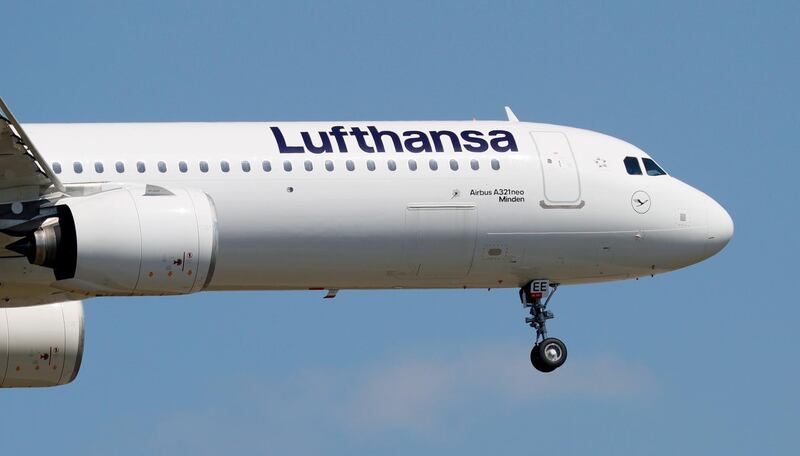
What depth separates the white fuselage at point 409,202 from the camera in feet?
151

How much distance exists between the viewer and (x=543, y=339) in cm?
4969

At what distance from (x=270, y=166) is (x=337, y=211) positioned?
1.64m

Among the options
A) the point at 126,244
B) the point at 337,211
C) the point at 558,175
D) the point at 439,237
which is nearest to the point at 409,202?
the point at 439,237

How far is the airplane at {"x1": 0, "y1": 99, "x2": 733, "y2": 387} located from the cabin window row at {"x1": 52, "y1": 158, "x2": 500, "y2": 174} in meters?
0.04

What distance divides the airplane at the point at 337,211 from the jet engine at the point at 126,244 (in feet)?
0.14

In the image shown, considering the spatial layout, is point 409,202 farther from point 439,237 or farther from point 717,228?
point 717,228

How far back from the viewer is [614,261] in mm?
48938

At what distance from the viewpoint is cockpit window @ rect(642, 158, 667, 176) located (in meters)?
49.9

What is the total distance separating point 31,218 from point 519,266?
435 inches

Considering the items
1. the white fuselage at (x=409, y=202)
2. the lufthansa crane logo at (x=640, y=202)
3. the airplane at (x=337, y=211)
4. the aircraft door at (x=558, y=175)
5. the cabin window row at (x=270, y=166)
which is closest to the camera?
the airplane at (x=337, y=211)

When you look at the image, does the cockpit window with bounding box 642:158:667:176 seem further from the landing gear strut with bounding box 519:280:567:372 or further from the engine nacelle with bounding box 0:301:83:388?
the engine nacelle with bounding box 0:301:83:388

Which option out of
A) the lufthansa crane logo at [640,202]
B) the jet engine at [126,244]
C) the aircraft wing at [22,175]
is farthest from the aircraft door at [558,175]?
the aircraft wing at [22,175]

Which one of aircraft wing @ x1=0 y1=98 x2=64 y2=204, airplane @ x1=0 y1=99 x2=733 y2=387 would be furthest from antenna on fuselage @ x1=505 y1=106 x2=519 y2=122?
aircraft wing @ x1=0 y1=98 x2=64 y2=204

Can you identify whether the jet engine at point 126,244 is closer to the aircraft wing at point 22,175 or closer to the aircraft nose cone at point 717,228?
the aircraft wing at point 22,175
